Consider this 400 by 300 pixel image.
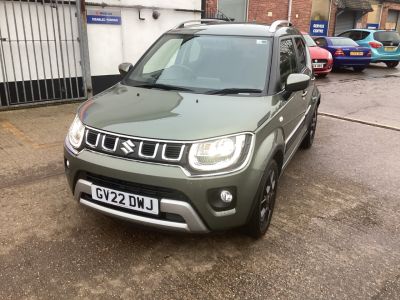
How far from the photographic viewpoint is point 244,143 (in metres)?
2.72

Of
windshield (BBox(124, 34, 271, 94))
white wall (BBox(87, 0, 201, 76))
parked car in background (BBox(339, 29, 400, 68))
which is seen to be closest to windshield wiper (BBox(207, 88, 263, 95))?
windshield (BBox(124, 34, 271, 94))

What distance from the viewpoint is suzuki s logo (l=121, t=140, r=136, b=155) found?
2660 mm

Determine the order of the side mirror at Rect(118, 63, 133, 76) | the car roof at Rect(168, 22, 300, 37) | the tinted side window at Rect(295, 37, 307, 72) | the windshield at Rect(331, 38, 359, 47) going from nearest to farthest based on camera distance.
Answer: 1. the car roof at Rect(168, 22, 300, 37)
2. the side mirror at Rect(118, 63, 133, 76)
3. the tinted side window at Rect(295, 37, 307, 72)
4. the windshield at Rect(331, 38, 359, 47)

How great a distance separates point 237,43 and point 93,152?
1.83m

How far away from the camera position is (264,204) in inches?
123

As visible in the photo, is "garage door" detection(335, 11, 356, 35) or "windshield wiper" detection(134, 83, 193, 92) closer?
"windshield wiper" detection(134, 83, 193, 92)

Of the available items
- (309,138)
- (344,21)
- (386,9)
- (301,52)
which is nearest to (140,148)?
(301,52)

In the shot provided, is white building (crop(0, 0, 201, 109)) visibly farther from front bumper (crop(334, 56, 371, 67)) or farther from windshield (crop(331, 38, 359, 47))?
windshield (crop(331, 38, 359, 47))

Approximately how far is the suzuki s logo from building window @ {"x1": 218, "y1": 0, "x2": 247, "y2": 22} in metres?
14.5

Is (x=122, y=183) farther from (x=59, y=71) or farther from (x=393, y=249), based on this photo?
(x=59, y=71)

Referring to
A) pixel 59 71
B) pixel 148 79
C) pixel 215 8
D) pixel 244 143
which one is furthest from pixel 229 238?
pixel 215 8

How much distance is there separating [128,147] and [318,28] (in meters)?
21.4

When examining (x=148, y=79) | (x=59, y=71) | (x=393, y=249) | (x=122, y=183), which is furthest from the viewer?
(x=59, y=71)

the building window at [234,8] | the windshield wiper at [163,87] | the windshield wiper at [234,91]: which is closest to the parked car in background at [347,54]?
the building window at [234,8]
